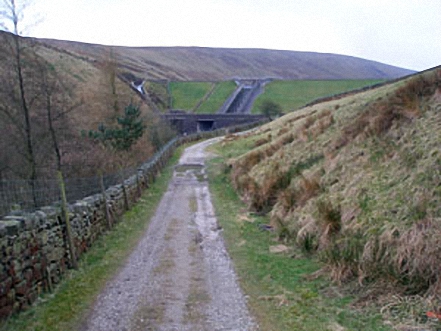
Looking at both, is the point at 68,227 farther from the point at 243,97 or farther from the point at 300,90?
the point at 300,90

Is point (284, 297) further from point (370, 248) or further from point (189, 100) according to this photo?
point (189, 100)

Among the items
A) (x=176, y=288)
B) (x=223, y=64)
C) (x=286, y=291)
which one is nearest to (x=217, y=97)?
(x=176, y=288)

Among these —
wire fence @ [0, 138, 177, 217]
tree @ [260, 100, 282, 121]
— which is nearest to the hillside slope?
tree @ [260, 100, 282, 121]

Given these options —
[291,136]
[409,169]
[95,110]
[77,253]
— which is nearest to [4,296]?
[77,253]

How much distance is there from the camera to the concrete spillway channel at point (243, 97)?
83250 millimetres

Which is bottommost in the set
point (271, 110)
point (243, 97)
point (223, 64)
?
point (271, 110)

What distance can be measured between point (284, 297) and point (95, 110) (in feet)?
119

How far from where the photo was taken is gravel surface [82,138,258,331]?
674 cm

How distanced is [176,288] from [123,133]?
76.6 ft

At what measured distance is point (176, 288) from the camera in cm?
819

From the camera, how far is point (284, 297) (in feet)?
24.8

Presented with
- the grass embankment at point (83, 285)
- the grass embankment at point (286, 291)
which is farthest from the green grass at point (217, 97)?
the grass embankment at point (286, 291)

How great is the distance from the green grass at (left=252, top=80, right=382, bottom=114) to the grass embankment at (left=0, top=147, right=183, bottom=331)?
67842mm

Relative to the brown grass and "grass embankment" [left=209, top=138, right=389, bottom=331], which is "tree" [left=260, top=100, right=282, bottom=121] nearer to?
the brown grass
